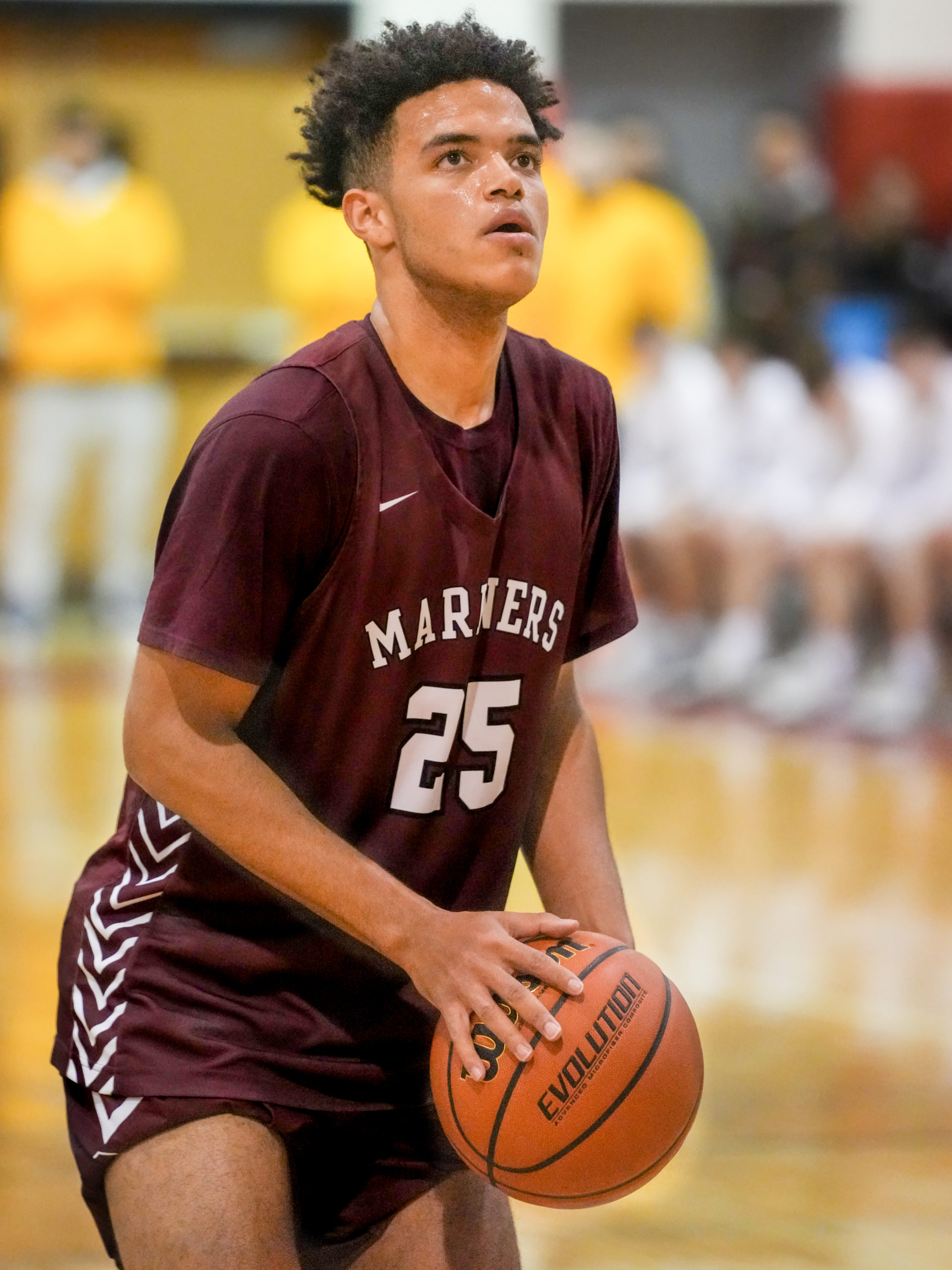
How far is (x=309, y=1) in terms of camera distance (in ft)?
39.4

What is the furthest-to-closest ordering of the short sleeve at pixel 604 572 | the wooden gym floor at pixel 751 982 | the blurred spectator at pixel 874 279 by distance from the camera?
the blurred spectator at pixel 874 279
the wooden gym floor at pixel 751 982
the short sleeve at pixel 604 572

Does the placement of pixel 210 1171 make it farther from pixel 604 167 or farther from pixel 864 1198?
pixel 604 167

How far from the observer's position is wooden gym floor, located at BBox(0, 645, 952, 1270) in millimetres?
3334

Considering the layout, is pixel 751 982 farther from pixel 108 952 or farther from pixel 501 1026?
pixel 501 1026

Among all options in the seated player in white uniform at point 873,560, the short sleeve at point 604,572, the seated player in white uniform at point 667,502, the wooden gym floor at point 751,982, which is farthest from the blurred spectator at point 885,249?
the short sleeve at point 604,572

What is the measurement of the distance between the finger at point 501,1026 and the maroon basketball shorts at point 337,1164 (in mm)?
319

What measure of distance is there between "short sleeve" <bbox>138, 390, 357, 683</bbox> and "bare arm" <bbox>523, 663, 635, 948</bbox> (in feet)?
1.61

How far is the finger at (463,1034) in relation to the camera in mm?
1994

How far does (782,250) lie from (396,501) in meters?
8.08

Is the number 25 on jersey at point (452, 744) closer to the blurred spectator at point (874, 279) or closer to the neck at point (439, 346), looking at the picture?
the neck at point (439, 346)

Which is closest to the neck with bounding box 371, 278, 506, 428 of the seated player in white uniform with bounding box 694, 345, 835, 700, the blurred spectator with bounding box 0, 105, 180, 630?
the seated player in white uniform with bounding box 694, 345, 835, 700

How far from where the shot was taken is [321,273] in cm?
1034

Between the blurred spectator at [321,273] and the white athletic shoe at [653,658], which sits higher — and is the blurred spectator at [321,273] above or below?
above

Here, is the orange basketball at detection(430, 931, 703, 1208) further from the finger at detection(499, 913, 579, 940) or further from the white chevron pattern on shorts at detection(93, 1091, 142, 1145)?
the white chevron pattern on shorts at detection(93, 1091, 142, 1145)
